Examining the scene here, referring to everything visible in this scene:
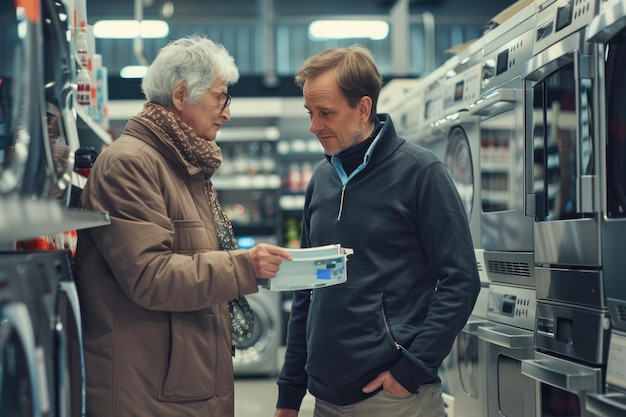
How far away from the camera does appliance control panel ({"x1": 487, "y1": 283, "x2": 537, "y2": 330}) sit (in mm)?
2861

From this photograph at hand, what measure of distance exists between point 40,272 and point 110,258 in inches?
18.9

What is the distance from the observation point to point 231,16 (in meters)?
10.4

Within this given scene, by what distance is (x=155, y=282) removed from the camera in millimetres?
1961

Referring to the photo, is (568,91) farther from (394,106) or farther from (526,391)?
(394,106)

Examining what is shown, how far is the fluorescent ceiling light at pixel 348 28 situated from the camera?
9570 millimetres

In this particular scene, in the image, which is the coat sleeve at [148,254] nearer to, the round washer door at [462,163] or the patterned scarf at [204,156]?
the patterned scarf at [204,156]

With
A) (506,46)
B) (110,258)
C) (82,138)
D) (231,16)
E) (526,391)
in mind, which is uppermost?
(231,16)

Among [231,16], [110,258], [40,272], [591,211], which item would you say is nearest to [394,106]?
[591,211]

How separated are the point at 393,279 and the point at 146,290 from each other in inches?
28.9

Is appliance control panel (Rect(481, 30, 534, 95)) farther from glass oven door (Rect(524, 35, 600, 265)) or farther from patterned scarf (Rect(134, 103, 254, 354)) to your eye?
patterned scarf (Rect(134, 103, 254, 354))

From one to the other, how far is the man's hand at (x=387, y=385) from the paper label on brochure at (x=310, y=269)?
362 mm

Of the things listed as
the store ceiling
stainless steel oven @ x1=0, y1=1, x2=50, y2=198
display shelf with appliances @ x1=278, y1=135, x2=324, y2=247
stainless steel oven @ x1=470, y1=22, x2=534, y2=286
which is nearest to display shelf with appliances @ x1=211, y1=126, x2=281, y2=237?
display shelf with appliances @ x1=278, y1=135, x2=324, y2=247

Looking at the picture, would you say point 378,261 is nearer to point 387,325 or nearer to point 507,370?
point 387,325

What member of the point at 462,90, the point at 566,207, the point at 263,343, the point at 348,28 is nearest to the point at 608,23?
the point at 566,207
